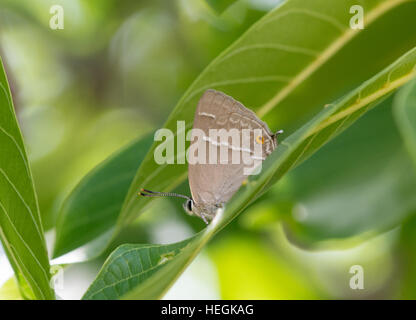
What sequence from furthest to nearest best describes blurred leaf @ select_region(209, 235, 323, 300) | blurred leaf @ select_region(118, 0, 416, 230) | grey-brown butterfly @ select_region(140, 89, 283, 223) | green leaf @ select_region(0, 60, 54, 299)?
1. blurred leaf @ select_region(209, 235, 323, 300)
2. grey-brown butterfly @ select_region(140, 89, 283, 223)
3. blurred leaf @ select_region(118, 0, 416, 230)
4. green leaf @ select_region(0, 60, 54, 299)

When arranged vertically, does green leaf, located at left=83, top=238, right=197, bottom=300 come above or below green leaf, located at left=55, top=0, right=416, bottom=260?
below

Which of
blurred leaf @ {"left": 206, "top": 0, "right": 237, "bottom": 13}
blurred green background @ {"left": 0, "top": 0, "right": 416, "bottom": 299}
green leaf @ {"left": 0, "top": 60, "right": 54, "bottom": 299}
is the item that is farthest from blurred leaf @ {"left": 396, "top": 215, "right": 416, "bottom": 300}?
green leaf @ {"left": 0, "top": 60, "right": 54, "bottom": 299}

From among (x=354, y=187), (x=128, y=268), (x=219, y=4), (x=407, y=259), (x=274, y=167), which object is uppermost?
(x=219, y=4)

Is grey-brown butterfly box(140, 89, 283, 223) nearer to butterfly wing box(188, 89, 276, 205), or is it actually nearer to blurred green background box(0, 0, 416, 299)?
butterfly wing box(188, 89, 276, 205)

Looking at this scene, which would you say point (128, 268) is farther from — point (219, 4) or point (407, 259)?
point (407, 259)

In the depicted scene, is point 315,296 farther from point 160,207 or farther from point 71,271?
point 71,271

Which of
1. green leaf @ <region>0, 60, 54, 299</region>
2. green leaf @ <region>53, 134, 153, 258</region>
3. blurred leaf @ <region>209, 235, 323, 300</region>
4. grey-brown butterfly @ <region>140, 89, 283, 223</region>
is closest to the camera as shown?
green leaf @ <region>0, 60, 54, 299</region>

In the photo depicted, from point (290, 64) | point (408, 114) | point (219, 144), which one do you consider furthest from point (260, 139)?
point (408, 114)
